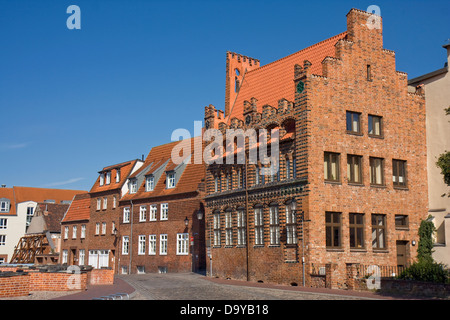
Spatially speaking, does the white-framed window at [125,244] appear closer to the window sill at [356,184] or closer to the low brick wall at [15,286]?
the window sill at [356,184]

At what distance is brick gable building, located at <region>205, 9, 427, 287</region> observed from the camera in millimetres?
28047

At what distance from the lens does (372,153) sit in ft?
98.7

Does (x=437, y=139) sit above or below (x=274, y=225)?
above

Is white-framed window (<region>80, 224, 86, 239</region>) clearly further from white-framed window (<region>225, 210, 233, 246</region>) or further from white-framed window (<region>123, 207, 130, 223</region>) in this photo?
white-framed window (<region>225, 210, 233, 246</region>)

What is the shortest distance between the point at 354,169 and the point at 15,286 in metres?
18.4

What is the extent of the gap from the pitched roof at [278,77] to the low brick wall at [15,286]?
18.5 meters

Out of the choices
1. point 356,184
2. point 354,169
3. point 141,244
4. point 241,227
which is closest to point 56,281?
point 241,227

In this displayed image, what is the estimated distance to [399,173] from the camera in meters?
31.2

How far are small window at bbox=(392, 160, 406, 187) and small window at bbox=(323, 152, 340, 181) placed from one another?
4.12 metres

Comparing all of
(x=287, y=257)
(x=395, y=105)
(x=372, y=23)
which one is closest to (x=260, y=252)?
(x=287, y=257)

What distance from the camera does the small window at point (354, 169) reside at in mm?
29344

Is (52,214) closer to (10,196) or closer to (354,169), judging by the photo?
(10,196)
